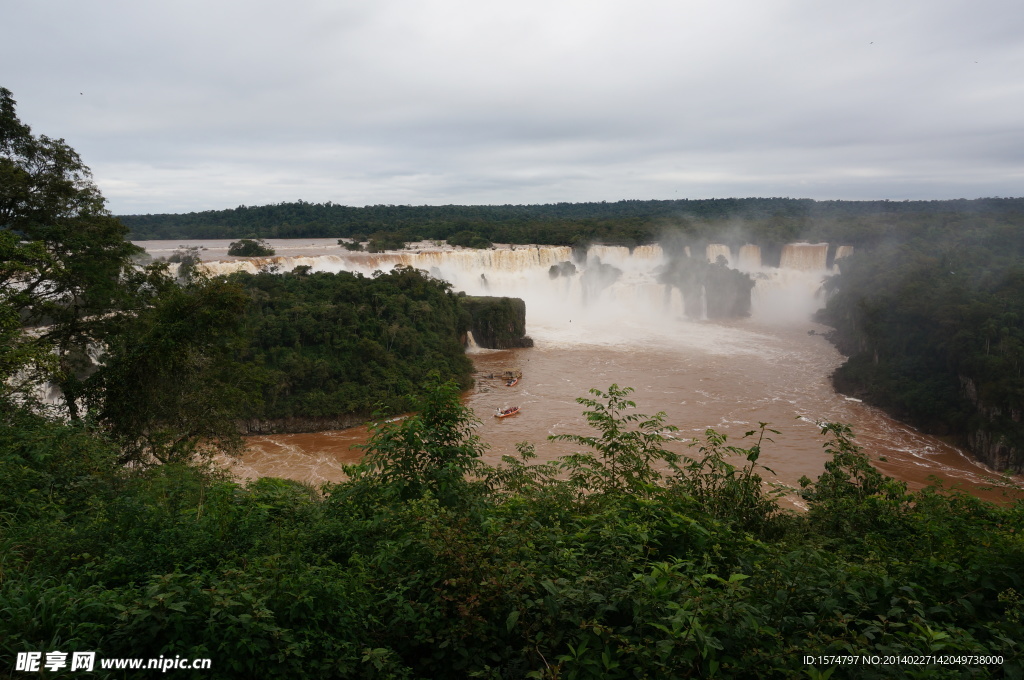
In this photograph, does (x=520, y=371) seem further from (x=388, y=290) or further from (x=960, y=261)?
(x=960, y=261)

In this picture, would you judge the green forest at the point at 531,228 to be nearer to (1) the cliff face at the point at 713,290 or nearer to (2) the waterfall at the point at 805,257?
(2) the waterfall at the point at 805,257

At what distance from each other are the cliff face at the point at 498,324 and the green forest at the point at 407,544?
21.8 metres

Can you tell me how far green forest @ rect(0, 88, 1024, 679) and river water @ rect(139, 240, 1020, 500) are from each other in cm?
181

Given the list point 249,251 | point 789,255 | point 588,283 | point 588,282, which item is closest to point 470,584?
point 249,251

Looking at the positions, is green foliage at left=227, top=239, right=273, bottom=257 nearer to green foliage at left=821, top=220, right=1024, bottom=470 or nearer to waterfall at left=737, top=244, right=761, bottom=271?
green foliage at left=821, top=220, right=1024, bottom=470

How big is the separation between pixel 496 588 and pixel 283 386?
19.1m

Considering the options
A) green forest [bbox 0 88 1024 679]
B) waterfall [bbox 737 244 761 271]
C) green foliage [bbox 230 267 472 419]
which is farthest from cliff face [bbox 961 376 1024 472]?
waterfall [bbox 737 244 761 271]

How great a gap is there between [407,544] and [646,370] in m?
23.6

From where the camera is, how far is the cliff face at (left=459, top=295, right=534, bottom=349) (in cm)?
3159

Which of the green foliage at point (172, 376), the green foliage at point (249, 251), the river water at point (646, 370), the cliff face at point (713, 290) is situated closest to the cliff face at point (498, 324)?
the river water at point (646, 370)

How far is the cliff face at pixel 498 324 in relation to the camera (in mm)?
31594

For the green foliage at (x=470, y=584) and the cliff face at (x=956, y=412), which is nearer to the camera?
the green foliage at (x=470, y=584)

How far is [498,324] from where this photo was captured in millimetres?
31531

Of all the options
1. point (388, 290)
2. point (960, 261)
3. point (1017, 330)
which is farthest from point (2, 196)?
point (960, 261)
